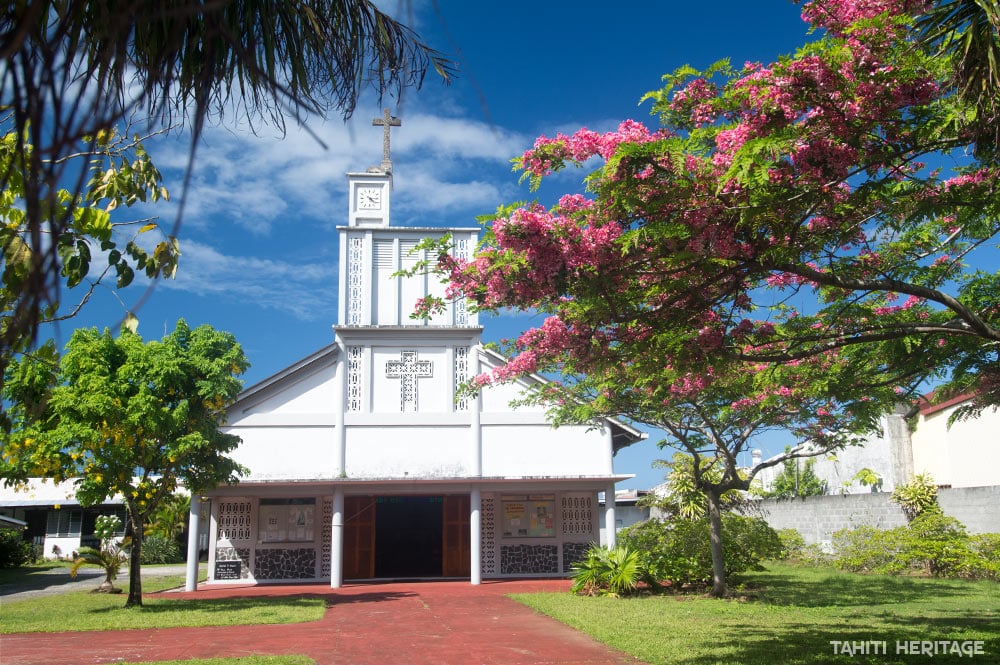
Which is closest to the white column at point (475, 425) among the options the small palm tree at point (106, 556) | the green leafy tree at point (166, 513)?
the green leafy tree at point (166, 513)

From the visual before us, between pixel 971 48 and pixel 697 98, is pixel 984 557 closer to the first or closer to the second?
pixel 697 98

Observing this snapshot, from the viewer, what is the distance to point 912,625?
11.4 meters

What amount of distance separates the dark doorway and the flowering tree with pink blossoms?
1580 cm

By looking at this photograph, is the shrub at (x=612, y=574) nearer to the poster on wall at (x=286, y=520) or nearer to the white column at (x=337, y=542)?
the white column at (x=337, y=542)

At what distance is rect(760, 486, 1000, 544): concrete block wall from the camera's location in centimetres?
1852

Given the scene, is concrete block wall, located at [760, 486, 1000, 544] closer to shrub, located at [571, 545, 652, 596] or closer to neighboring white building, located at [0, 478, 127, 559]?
shrub, located at [571, 545, 652, 596]

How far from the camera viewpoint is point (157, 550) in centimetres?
3375

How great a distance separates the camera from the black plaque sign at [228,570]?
2058 cm

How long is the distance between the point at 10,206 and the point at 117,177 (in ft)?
1.77

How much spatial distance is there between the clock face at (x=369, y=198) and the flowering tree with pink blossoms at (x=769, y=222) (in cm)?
1280

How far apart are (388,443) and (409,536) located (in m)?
5.35

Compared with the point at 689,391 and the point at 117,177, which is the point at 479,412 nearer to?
the point at 689,391

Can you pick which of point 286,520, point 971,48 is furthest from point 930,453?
point 971,48

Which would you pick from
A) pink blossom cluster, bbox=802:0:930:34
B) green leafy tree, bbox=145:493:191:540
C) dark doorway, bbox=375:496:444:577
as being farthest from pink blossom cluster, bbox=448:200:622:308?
dark doorway, bbox=375:496:444:577
